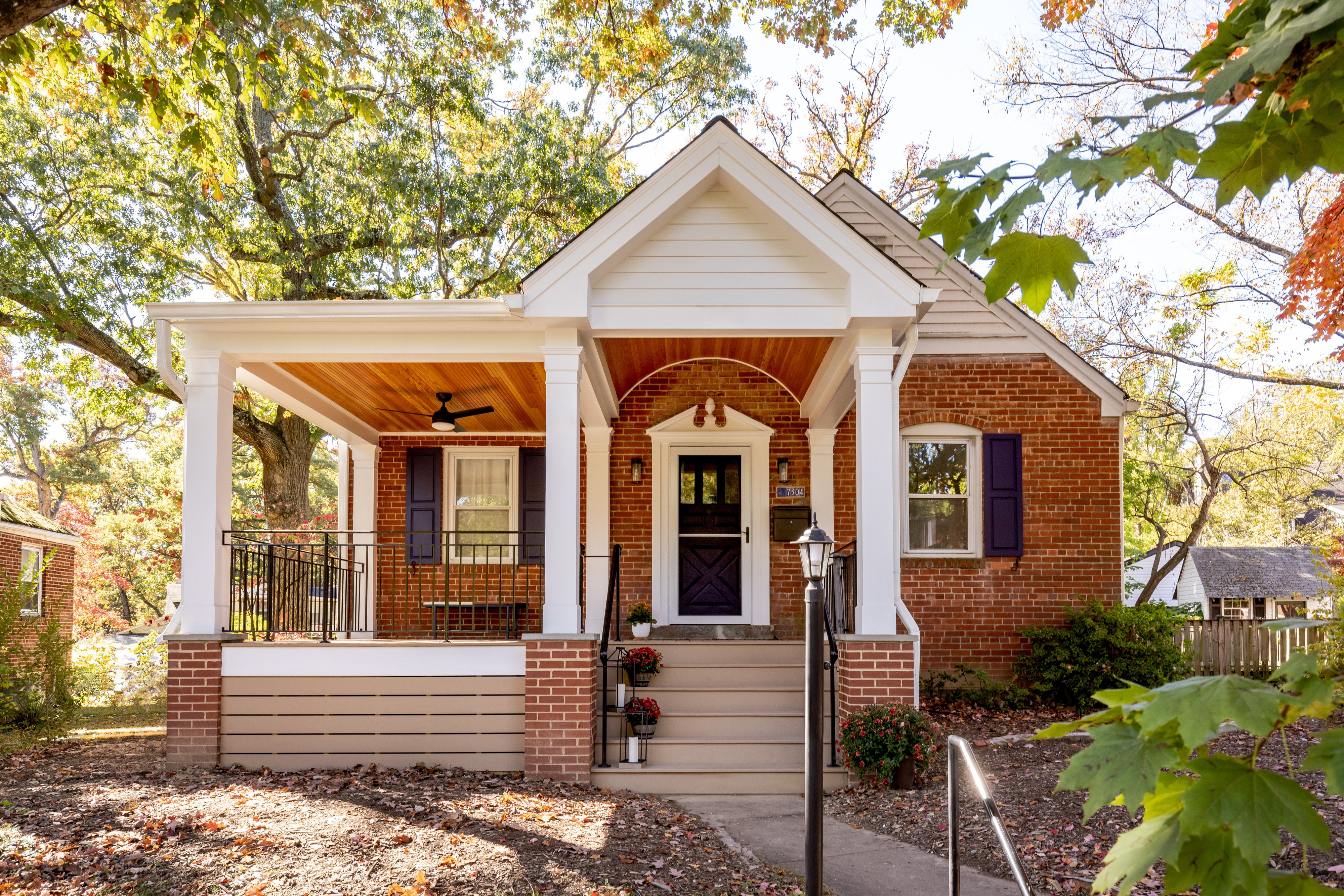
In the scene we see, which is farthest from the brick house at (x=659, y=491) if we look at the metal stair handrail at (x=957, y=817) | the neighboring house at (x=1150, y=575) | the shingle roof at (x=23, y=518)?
the neighboring house at (x=1150, y=575)

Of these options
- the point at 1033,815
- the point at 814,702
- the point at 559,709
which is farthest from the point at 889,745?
the point at 814,702

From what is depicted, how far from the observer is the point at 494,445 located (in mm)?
11617

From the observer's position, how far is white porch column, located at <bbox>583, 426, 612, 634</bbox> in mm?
10141

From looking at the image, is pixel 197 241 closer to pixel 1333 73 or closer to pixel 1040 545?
pixel 1040 545

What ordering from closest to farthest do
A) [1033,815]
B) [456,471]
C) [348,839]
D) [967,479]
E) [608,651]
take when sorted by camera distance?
1. [348,839]
2. [1033,815]
3. [608,651]
4. [967,479]
5. [456,471]

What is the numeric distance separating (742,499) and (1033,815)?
5129 mm

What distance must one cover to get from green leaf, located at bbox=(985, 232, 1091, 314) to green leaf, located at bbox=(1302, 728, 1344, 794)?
2.96ft

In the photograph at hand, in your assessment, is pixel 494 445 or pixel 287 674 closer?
pixel 287 674

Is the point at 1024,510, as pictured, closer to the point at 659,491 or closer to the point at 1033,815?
the point at 659,491

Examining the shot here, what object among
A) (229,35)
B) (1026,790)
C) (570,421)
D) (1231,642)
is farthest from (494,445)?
(1231,642)

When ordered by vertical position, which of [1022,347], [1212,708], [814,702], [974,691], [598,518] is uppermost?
[1022,347]

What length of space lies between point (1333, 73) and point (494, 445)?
1058 cm

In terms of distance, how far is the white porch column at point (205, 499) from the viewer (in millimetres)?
7336

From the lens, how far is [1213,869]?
1350 mm
